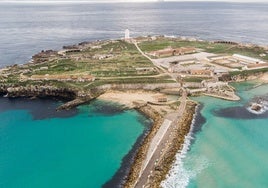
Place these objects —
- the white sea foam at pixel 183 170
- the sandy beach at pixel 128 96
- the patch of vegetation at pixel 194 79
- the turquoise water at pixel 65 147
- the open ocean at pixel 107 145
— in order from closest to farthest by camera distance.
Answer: the white sea foam at pixel 183 170
the open ocean at pixel 107 145
the turquoise water at pixel 65 147
the sandy beach at pixel 128 96
the patch of vegetation at pixel 194 79

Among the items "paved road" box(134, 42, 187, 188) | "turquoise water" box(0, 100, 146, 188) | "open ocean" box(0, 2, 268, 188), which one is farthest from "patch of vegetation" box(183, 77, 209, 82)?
"turquoise water" box(0, 100, 146, 188)

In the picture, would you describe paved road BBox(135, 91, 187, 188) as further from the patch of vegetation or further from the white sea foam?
the patch of vegetation

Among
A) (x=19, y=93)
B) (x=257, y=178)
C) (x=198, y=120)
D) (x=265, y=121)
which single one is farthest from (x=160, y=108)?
(x=19, y=93)

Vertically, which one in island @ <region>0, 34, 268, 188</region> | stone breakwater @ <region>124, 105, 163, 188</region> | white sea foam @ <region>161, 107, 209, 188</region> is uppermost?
island @ <region>0, 34, 268, 188</region>

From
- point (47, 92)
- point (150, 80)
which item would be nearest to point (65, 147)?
point (47, 92)

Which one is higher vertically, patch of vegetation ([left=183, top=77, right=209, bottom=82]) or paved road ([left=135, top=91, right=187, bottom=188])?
patch of vegetation ([left=183, top=77, right=209, bottom=82])

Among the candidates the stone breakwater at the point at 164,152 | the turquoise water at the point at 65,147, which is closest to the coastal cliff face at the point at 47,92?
the turquoise water at the point at 65,147

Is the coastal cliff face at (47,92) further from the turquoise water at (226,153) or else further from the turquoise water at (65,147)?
the turquoise water at (226,153)

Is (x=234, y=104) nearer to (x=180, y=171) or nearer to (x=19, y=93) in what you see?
(x=180, y=171)
